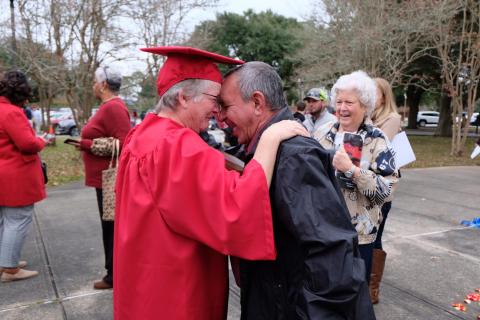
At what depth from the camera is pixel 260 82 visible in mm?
1498

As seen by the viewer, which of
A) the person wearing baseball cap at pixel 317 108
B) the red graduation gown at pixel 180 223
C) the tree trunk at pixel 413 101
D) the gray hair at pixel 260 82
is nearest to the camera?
the red graduation gown at pixel 180 223

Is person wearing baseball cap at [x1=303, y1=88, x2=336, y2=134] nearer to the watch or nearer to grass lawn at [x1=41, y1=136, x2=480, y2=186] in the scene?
the watch

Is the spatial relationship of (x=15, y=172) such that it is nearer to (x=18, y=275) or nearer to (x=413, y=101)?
(x=18, y=275)

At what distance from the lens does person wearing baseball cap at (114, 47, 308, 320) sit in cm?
129

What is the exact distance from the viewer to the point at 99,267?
4281mm

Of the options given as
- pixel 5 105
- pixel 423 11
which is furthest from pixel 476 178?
pixel 5 105

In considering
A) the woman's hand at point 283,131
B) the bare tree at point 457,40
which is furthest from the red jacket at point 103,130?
the bare tree at point 457,40

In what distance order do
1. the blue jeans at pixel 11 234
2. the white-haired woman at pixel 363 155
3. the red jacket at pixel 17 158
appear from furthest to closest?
the blue jeans at pixel 11 234
the red jacket at pixel 17 158
the white-haired woman at pixel 363 155

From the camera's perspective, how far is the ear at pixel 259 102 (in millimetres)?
1502

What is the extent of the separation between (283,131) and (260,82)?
0.22m

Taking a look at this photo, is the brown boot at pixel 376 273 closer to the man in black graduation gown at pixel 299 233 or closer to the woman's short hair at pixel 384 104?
the woman's short hair at pixel 384 104

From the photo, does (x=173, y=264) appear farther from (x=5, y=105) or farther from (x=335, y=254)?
(x=5, y=105)

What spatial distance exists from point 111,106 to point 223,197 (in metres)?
2.65

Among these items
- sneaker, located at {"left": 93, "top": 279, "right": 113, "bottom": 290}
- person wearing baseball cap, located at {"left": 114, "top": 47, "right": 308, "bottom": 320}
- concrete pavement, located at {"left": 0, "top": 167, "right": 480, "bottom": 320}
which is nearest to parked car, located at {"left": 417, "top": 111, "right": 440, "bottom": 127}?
concrete pavement, located at {"left": 0, "top": 167, "right": 480, "bottom": 320}
